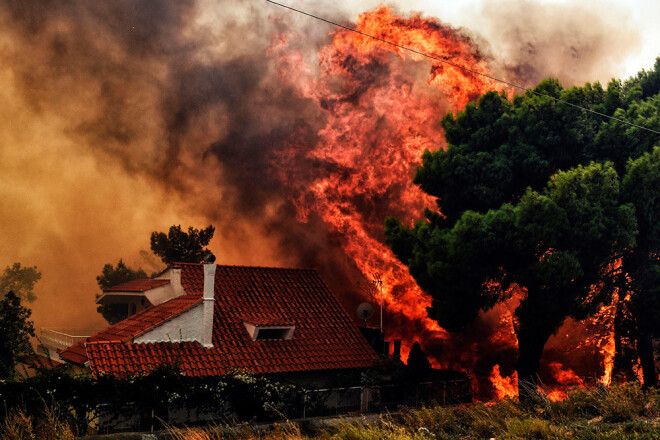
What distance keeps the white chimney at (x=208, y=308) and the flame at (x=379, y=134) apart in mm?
17183

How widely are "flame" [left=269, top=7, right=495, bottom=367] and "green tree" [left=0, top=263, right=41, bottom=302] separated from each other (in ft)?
103

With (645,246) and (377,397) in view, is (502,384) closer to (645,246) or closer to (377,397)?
(377,397)

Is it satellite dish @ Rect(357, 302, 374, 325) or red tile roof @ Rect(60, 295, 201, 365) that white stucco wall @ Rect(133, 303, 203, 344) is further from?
satellite dish @ Rect(357, 302, 374, 325)

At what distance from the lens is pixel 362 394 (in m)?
22.1

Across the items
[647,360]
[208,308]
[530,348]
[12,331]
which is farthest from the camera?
[12,331]

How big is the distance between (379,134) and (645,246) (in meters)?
24.7

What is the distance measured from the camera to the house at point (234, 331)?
20.5m

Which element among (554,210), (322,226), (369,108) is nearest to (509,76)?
(369,108)

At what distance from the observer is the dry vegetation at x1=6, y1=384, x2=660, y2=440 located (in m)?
12.0

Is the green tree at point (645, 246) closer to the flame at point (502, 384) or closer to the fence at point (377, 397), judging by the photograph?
the fence at point (377, 397)

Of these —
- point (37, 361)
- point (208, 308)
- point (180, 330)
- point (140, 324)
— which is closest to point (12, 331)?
point (140, 324)

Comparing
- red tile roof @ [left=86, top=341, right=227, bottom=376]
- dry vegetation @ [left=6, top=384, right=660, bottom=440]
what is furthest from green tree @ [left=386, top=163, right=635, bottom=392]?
red tile roof @ [left=86, top=341, right=227, bottom=376]

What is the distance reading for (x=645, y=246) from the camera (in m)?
22.6

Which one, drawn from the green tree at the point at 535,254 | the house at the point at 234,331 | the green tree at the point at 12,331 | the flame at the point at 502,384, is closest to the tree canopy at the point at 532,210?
the green tree at the point at 535,254
